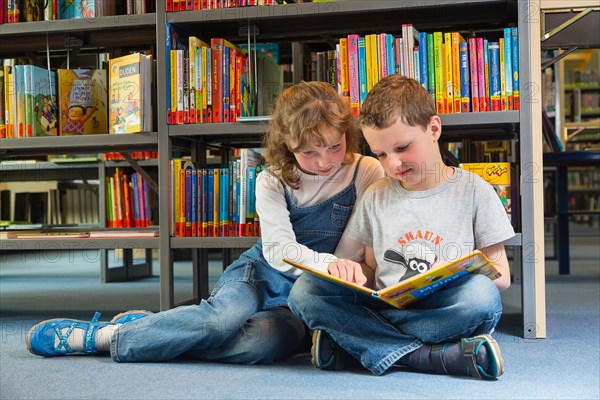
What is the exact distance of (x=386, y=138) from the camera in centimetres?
138

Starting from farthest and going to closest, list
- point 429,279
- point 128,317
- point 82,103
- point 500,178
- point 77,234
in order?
point 82,103 → point 77,234 → point 500,178 → point 128,317 → point 429,279

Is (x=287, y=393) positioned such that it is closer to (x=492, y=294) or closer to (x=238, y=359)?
(x=238, y=359)

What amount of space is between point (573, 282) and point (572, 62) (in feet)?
27.3

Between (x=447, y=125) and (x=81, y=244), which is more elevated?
(x=447, y=125)

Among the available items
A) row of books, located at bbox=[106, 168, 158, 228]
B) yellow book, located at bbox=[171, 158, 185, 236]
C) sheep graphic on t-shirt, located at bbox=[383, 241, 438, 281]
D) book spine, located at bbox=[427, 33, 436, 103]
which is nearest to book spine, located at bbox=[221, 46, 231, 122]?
yellow book, located at bbox=[171, 158, 185, 236]

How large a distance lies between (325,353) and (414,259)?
272 mm

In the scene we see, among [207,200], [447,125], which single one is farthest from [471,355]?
[207,200]

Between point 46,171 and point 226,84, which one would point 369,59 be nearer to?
point 226,84

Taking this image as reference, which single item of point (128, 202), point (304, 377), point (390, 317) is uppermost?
point (128, 202)

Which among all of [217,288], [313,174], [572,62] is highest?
[572,62]

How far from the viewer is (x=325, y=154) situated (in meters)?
1.50

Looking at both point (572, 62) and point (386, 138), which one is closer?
point (386, 138)

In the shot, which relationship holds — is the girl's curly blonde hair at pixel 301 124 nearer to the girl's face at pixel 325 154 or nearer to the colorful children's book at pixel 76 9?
the girl's face at pixel 325 154

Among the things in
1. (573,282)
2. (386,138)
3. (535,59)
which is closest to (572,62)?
(573,282)
